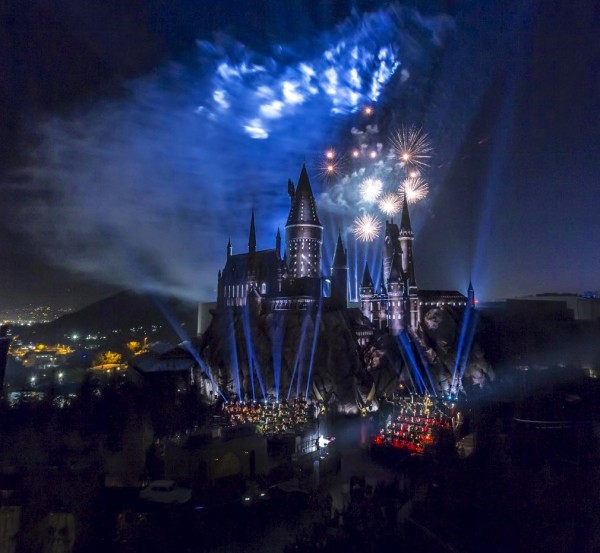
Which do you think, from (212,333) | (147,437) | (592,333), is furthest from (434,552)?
(592,333)

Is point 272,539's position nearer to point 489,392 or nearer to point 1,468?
point 1,468

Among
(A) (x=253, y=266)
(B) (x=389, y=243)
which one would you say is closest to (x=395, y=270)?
(B) (x=389, y=243)

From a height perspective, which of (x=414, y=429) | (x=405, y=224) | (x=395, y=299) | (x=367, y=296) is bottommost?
(x=414, y=429)

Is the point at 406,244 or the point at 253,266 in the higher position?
the point at 406,244

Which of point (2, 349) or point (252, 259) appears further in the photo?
point (252, 259)

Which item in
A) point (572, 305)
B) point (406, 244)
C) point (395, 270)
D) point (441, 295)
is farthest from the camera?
point (572, 305)

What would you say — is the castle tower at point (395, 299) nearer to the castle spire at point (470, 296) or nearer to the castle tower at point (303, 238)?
the castle tower at point (303, 238)

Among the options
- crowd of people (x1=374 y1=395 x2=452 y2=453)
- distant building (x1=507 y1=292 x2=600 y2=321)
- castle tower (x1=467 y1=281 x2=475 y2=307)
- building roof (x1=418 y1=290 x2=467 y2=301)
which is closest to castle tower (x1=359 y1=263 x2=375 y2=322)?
building roof (x1=418 y1=290 x2=467 y2=301)

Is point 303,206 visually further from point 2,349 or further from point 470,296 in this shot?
point 2,349
